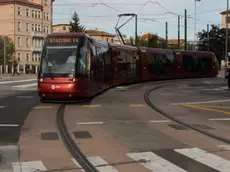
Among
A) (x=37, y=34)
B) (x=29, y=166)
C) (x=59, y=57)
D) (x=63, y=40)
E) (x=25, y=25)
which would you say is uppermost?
(x=25, y=25)

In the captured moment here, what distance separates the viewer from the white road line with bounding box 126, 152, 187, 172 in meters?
7.14

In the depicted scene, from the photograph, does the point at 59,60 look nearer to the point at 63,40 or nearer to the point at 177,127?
the point at 63,40

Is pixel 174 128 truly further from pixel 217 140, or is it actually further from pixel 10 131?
pixel 10 131

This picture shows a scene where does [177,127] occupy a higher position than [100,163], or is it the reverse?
[177,127]

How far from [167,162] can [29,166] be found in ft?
7.99

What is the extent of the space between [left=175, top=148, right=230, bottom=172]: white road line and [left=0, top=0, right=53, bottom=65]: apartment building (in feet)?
295

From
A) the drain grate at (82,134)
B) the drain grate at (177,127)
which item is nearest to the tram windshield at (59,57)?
the drain grate at (177,127)

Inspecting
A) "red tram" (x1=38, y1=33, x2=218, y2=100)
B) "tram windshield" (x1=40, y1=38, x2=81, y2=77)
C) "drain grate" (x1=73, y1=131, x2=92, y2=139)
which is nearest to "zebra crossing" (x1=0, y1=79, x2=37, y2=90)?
"red tram" (x1=38, y1=33, x2=218, y2=100)

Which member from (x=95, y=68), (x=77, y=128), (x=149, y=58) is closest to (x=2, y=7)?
(x=149, y=58)

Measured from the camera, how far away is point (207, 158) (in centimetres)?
796

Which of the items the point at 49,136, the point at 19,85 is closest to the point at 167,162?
the point at 49,136

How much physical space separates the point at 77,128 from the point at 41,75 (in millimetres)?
5708

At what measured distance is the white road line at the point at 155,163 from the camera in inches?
281

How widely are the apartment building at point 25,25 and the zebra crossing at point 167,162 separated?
296 feet
